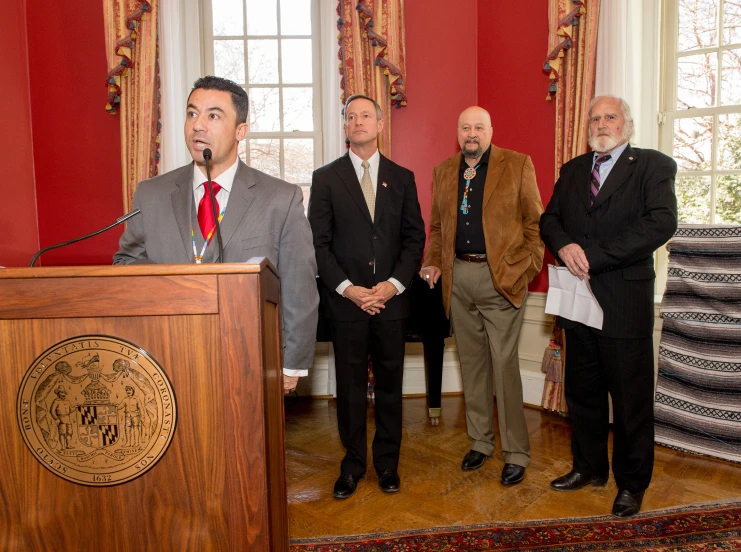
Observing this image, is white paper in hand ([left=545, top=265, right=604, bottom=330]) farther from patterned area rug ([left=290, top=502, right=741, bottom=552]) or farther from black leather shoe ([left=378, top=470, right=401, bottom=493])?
black leather shoe ([left=378, top=470, right=401, bottom=493])

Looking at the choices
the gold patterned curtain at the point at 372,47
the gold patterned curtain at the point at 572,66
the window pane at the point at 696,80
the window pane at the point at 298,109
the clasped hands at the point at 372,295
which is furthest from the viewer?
the window pane at the point at 298,109

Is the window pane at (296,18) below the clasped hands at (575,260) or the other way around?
the other way around

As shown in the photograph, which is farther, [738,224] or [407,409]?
[407,409]

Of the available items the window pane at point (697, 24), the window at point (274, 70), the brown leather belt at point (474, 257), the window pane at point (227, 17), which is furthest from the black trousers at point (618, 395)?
the window pane at point (227, 17)

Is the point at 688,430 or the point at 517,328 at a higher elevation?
the point at 517,328

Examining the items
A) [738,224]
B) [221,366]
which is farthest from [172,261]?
[738,224]

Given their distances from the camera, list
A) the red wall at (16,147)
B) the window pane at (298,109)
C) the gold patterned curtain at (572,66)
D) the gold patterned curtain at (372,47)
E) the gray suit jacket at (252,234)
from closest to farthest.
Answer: the gray suit jacket at (252,234) → the gold patterned curtain at (572,66) → the red wall at (16,147) → the gold patterned curtain at (372,47) → the window pane at (298,109)

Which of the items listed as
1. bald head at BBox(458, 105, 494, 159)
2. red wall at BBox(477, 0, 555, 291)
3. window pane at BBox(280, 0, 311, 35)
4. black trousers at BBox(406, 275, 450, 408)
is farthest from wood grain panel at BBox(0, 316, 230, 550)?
window pane at BBox(280, 0, 311, 35)

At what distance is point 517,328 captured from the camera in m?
2.76

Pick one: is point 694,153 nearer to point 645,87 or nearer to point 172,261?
point 645,87

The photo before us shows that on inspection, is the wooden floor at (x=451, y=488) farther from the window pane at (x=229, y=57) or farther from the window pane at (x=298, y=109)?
the window pane at (x=229, y=57)

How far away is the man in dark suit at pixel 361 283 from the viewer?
2607 millimetres

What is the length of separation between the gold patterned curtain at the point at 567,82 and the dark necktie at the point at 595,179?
1.04 meters

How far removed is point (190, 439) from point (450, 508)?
1.63 metres
